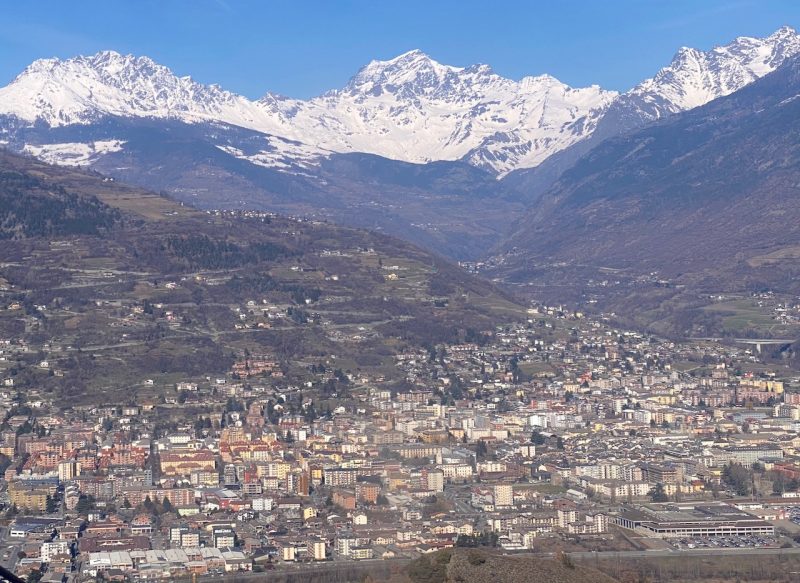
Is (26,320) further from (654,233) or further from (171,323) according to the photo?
(654,233)

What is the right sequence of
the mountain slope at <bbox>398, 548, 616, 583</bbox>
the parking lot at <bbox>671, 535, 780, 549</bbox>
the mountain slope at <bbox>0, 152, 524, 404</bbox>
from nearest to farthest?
1. the mountain slope at <bbox>398, 548, 616, 583</bbox>
2. the parking lot at <bbox>671, 535, 780, 549</bbox>
3. the mountain slope at <bbox>0, 152, 524, 404</bbox>

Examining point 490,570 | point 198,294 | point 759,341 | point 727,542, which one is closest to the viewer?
point 490,570

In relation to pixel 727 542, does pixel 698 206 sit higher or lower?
higher

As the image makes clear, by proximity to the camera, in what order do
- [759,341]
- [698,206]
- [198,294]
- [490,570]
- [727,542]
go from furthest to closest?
1. [698,206]
2. [759,341]
3. [198,294]
4. [727,542]
5. [490,570]

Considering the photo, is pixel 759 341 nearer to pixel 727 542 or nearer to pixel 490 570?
pixel 727 542

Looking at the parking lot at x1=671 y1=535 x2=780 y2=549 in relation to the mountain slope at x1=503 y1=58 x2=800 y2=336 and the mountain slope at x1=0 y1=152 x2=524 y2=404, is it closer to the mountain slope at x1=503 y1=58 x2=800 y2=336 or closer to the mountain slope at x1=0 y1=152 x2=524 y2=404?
the mountain slope at x1=0 y1=152 x2=524 y2=404

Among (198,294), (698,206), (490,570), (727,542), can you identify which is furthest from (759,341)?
(698,206)

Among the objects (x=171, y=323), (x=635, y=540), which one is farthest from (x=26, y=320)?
(x=635, y=540)

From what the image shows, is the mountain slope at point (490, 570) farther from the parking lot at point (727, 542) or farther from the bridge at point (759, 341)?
the bridge at point (759, 341)

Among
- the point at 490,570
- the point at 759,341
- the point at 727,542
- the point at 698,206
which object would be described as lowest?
the point at 490,570

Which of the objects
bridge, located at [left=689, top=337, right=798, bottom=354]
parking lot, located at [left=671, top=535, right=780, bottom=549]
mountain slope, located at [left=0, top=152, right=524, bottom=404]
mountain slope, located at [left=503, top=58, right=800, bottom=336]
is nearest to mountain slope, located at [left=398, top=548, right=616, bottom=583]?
parking lot, located at [left=671, top=535, right=780, bottom=549]
